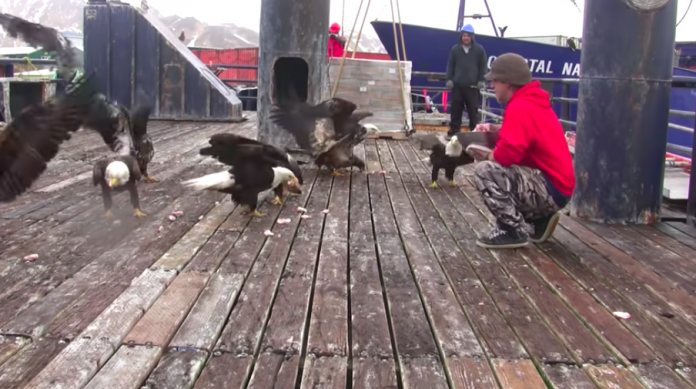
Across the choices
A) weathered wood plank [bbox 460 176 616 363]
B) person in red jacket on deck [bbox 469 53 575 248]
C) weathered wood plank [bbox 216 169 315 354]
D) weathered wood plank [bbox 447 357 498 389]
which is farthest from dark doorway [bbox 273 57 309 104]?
weathered wood plank [bbox 447 357 498 389]

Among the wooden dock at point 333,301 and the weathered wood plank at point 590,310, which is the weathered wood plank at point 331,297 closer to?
the wooden dock at point 333,301

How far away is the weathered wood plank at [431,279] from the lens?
9.77 feet

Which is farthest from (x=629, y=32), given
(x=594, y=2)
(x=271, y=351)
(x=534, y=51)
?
(x=534, y=51)

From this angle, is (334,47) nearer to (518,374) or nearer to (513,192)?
(513,192)

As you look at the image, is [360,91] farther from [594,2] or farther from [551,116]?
[551,116]

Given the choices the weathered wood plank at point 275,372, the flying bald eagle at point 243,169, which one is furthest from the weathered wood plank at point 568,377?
the flying bald eagle at point 243,169

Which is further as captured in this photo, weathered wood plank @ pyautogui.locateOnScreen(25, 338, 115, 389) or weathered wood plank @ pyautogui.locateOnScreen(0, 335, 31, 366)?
weathered wood plank @ pyautogui.locateOnScreen(0, 335, 31, 366)

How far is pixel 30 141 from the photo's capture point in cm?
445

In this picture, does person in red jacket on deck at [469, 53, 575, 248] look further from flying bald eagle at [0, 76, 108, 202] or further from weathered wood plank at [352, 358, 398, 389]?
flying bald eagle at [0, 76, 108, 202]

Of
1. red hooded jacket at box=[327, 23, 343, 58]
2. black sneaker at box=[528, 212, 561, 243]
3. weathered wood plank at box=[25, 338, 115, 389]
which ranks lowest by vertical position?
weathered wood plank at box=[25, 338, 115, 389]

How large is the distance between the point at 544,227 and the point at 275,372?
2.66m

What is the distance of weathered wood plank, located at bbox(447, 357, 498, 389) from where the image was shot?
2598mm

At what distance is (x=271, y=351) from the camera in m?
2.82

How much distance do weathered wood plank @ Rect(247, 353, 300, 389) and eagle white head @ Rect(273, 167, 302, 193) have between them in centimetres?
328
